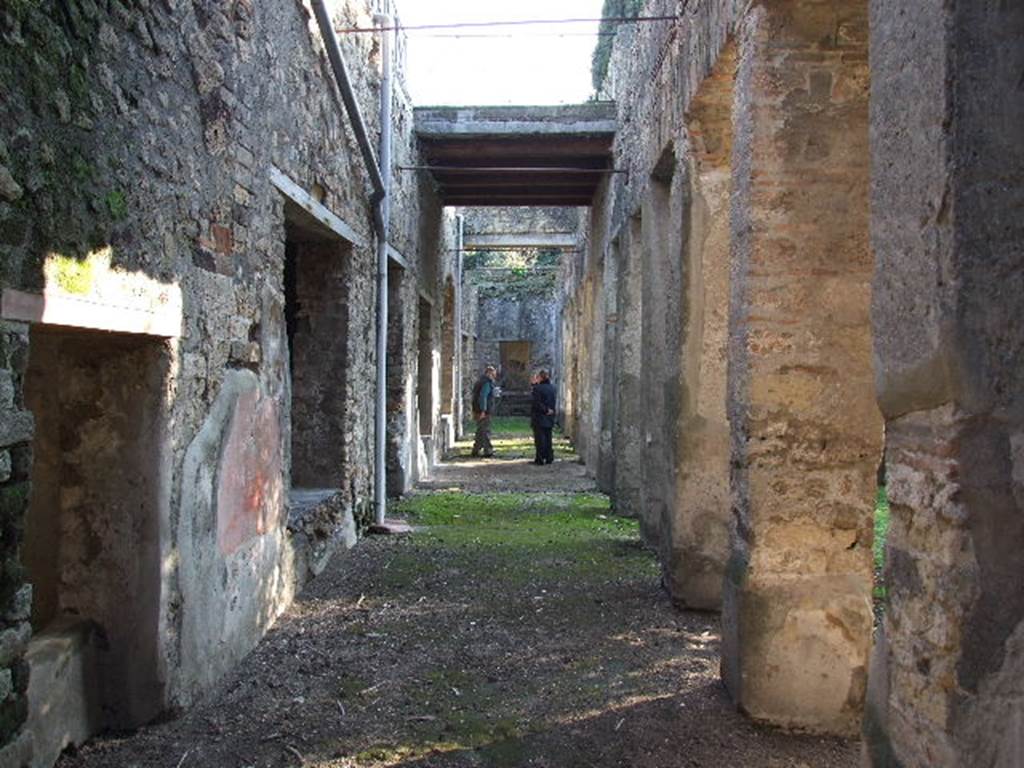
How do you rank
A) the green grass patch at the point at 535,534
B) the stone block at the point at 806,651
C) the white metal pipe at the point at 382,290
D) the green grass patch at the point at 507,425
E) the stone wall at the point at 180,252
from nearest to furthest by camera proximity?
the stone wall at the point at 180,252, the stone block at the point at 806,651, the green grass patch at the point at 535,534, the white metal pipe at the point at 382,290, the green grass patch at the point at 507,425

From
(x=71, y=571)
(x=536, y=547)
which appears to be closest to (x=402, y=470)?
(x=536, y=547)

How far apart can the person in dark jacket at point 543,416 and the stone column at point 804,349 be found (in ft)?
37.6

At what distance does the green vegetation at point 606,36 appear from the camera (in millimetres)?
9548

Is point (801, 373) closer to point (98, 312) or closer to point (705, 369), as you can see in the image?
point (705, 369)

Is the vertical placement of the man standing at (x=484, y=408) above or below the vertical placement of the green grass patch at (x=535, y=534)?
above

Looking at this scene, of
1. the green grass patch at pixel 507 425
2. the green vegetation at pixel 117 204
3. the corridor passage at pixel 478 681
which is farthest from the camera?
the green grass patch at pixel 507 425

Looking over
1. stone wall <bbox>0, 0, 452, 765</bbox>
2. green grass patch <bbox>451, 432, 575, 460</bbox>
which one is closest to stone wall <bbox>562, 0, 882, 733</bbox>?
stone wall <bbox>0, 0, 452, 765</bbox>

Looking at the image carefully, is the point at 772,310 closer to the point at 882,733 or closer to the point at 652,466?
the point at 882,733

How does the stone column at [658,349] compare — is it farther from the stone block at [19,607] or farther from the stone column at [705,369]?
the stone block at [19,607]

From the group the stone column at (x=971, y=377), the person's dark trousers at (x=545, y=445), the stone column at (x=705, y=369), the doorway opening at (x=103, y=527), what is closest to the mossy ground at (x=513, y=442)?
the person's dark trousers at (x=545, y=445)

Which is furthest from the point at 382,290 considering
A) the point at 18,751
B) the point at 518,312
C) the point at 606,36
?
the point at 518,312

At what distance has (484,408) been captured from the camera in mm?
16516

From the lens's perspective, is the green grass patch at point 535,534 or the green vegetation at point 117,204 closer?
the green vegetation at point 117,204

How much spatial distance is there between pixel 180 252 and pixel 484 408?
1255cm
